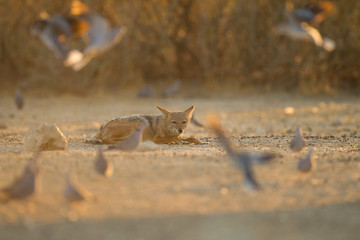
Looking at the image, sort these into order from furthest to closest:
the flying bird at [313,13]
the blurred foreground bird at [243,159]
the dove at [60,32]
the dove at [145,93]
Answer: the dove at [145,93], the flying bird at [313,13], the dove at [60,32], the blurred foreground bird at [243,159]

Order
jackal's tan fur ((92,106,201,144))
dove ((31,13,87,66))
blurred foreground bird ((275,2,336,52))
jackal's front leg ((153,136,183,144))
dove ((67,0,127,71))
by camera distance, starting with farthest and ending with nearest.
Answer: jackal's front leg ((153,136,183,144))
jackal's tan fur ((92,106,201,144))
blurred foreground bird ((275,2,336,52))
dove ((67,0,127,71))
dove ((31,13,87,66))

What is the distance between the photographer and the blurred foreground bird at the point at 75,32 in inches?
166

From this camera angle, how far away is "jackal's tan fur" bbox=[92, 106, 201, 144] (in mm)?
7023

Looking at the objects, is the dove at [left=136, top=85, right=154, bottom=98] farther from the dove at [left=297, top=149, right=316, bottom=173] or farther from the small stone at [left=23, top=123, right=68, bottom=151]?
the dove at [left=297, top=149, right=316, bottom=173]

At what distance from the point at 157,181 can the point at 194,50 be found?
1062 cm

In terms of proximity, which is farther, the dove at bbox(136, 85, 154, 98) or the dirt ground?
the dove at bbox(136, 85, 154, 98)

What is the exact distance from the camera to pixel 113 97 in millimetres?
13430

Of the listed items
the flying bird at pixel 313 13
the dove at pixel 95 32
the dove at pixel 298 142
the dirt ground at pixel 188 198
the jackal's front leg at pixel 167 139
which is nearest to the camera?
the dirt ground at pixel 188 198

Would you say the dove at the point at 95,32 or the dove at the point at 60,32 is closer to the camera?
the dove at the point at 60,32

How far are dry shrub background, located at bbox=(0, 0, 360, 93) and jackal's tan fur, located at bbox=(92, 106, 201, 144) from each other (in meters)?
6.25

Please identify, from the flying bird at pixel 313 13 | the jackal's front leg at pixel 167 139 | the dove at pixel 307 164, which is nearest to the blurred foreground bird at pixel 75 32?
the flying bird at pixel 313 13

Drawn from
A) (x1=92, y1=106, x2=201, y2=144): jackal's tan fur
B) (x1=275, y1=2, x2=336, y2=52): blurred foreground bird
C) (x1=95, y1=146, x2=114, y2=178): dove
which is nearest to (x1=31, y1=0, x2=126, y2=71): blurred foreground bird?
(x1=95, y1=146, x2=114, y2=178): dove

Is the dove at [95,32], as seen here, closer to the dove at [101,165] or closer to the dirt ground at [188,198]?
the dove at [101,165]

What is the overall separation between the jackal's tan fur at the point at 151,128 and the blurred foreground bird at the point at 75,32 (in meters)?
2.67
